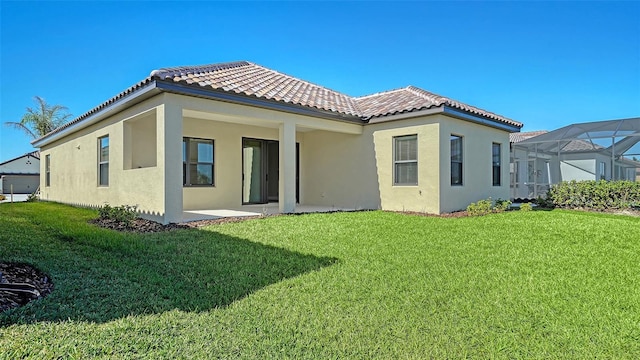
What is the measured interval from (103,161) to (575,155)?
25802 millimetres

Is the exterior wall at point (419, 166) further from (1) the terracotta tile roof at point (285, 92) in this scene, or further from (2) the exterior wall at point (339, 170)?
(1) the terracotta tile roof at point (285, 92)

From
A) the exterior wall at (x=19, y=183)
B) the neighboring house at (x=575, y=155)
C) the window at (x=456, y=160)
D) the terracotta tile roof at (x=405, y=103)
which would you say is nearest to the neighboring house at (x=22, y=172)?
the exterior wall at (x=19, y=183)

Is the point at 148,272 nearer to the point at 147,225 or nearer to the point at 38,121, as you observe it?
the point at 147,225

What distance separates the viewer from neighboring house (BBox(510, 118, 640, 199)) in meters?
17.8

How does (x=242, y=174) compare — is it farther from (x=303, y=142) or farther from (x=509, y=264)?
(x=509, y=264)

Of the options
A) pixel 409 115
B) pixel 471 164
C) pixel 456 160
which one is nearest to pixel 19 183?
pixel 409 115

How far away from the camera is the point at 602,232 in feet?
25.5

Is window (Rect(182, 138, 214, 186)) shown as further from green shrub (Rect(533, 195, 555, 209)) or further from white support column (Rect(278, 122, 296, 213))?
green shrub (Rect(533, 195, 555, 209))

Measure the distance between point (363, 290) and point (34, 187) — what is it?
53754mm

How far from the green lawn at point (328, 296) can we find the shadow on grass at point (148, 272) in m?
0.02

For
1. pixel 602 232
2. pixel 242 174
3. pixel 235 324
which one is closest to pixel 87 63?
pixel 242 174

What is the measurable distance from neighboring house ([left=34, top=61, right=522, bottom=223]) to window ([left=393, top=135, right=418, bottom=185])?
37 millimetres

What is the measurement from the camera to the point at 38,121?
3422cm

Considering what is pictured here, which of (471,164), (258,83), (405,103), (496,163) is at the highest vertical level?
(258,83)
